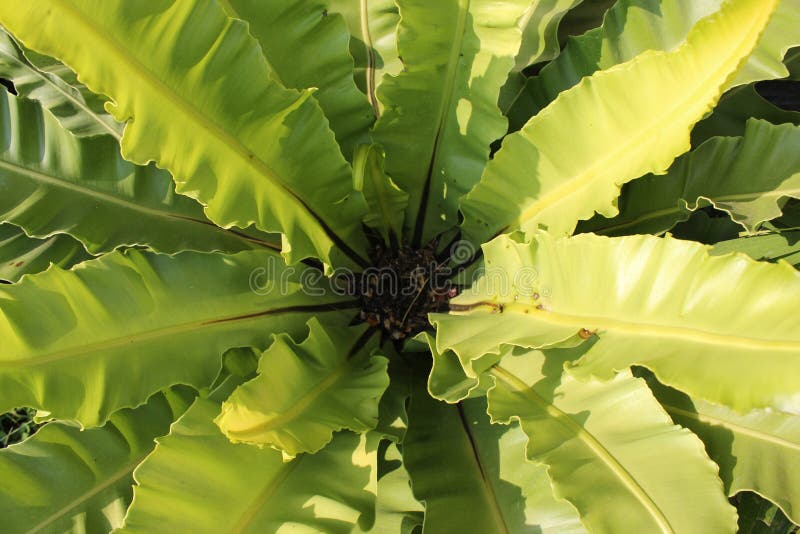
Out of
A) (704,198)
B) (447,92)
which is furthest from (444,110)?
(704,198)

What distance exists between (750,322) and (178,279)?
856 mm

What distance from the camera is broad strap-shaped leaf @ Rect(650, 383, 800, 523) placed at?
3.45ft

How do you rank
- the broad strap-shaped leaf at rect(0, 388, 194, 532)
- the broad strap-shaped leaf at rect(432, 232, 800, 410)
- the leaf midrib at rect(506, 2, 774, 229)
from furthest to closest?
the broad strap-shaped leaf at rect(0, 388, 194, 532)
the leaf midrib at rect(506, 2, 774, 229)
the broad strap-shaped leaf at rect(432, 232, 800, 410)

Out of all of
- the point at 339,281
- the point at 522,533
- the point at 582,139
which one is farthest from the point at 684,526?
the point at 339,281

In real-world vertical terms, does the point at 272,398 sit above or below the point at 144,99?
below

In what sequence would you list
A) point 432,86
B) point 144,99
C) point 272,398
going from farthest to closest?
point 432,86 → point 272,398 → point 144,99

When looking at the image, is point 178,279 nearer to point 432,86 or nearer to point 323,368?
point 323,368

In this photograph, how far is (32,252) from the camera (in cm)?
131

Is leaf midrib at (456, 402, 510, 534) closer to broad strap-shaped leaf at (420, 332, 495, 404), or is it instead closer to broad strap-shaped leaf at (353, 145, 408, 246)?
broad strap-shaped leaf at (420, 332, 495, 404)

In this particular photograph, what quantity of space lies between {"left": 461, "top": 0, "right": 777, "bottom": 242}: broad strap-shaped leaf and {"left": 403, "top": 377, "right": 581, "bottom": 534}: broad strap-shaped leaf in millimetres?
391

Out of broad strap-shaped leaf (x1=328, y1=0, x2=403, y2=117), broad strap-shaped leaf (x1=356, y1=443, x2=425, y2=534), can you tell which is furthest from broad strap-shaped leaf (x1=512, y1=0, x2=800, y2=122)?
broad strap-shaped leaf (x1=356, y1=443, x2=425, y2=534)

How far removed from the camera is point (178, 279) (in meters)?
1.09

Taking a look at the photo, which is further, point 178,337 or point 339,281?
point 339,281

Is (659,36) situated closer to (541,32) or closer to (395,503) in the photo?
(541,32)
